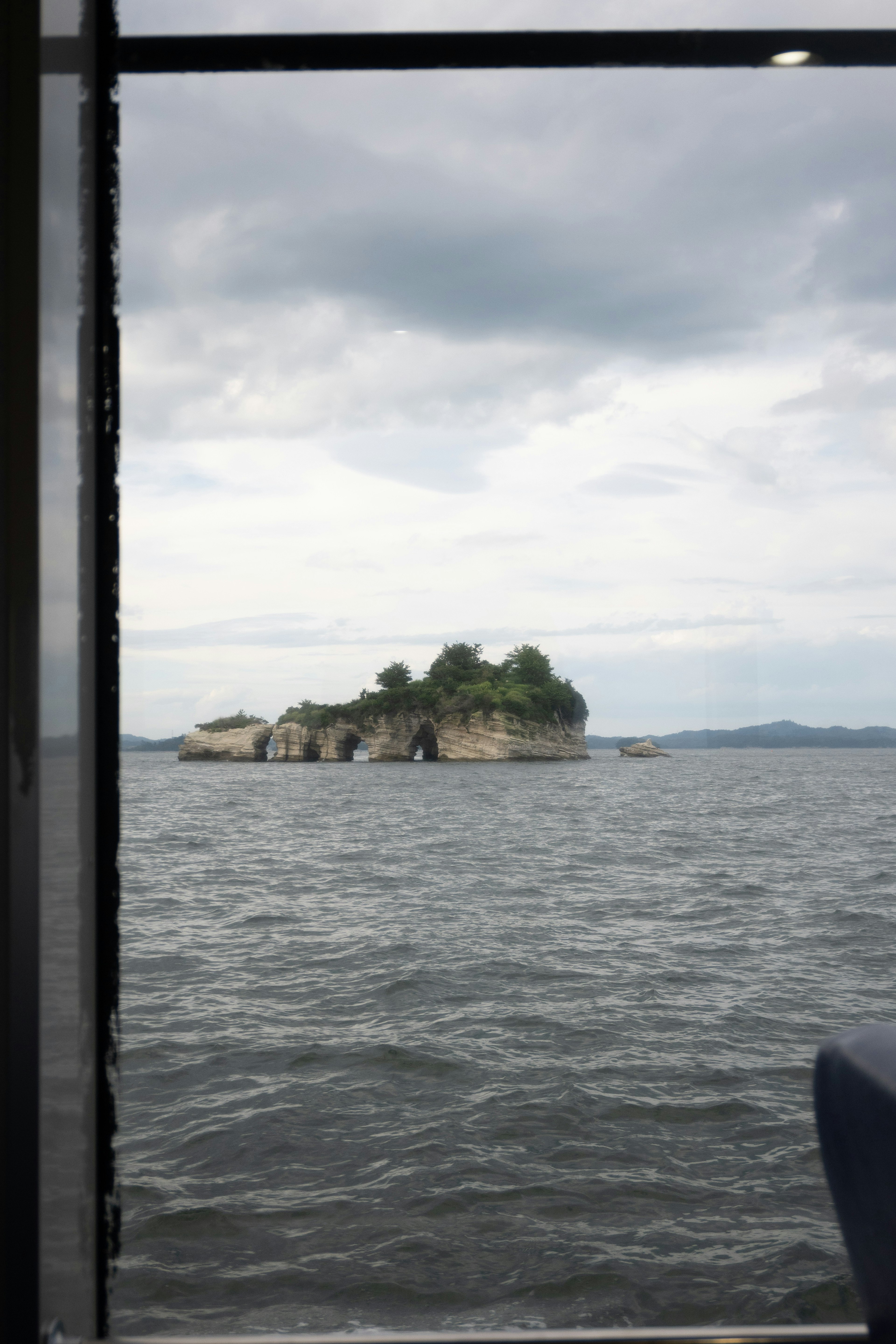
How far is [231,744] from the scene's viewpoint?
34.7 meters

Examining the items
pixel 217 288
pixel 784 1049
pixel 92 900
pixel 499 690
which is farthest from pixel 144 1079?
pixel 217 288

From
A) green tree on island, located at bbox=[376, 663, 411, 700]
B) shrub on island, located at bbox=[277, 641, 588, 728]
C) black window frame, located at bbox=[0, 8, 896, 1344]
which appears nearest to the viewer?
black window frame, located at bbox=[0, 8, 896, 1344]

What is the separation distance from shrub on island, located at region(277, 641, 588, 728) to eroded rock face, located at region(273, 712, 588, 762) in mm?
343

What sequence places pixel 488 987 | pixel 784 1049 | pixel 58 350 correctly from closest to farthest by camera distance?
1. pixel 58 350
2. pixel 784 1049
3. pixel 488 987

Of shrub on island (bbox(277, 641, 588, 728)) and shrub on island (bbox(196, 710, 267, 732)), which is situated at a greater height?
shrub on island (bbox(277, 641, 588, 728))

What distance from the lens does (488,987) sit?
26.8ft

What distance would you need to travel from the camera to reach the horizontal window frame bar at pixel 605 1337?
2.00 ft

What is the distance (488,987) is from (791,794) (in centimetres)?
2504

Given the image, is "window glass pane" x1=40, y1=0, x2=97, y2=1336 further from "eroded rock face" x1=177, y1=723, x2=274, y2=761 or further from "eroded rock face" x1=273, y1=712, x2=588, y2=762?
"eroded rock face" x1=177, y1=723, x2=274, y2=761

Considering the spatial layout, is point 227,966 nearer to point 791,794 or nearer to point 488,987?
point 488,987

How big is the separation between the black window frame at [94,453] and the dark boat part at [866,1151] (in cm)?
10

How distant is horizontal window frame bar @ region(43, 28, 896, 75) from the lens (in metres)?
0.69

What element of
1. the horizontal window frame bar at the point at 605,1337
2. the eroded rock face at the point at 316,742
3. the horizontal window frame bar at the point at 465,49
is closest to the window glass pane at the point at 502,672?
the horizontal window frame bar at the point at 465,49

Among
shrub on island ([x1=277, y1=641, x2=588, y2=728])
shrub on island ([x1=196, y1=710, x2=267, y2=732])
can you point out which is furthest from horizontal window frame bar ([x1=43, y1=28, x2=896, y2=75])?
shrub on island ([x1=196, y1=710, x2=267, y2=732])
